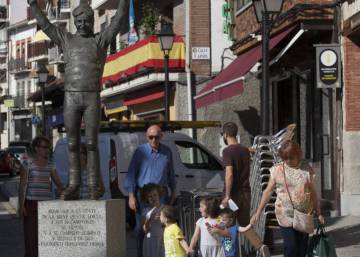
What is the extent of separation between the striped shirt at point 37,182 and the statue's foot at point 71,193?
1.89 feet

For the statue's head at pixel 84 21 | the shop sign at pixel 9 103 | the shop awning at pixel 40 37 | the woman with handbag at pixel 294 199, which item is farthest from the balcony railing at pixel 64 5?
the woman with handbag at pixel 294 199

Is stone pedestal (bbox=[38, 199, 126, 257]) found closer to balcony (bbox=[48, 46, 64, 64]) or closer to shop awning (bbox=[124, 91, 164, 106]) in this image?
shop awning (bbox=[124, 91, 164, 106])

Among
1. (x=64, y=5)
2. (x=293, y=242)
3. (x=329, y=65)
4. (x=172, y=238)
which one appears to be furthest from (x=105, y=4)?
(x=172, y=238)

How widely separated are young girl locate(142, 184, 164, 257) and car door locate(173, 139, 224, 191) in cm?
783

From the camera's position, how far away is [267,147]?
14125 millimetres

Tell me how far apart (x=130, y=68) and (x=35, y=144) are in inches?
895

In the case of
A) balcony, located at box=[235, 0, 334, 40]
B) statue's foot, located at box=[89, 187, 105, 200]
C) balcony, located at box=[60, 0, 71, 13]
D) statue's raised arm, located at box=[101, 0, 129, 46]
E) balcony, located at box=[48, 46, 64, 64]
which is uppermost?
balcony, located at box=[60, 0, 71, 13]

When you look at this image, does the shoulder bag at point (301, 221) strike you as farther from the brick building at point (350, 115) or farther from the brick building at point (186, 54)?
the brick building at point (186, 54)

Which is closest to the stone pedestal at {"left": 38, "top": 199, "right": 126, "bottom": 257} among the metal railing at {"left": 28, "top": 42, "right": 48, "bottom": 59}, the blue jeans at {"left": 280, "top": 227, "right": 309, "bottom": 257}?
the blue jeans at {"left": 280, "top": 227, "right": 309, "bottom": 257}

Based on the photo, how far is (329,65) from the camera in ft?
60.8

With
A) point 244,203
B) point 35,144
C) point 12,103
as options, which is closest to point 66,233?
point 35,144

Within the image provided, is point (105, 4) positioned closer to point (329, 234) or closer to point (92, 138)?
point (329, 234)

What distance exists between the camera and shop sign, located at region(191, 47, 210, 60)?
3150 cm

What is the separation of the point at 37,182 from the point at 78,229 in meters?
1.11
